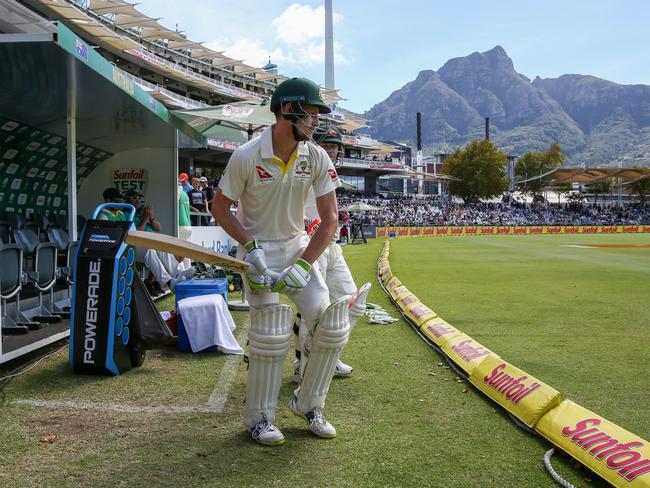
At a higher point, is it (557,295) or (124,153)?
(124,153)

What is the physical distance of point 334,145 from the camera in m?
5.23

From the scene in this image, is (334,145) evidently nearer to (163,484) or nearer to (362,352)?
(362,352)

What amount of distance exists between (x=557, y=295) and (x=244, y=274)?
8128 mm

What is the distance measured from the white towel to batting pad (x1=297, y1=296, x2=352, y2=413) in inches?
93.7

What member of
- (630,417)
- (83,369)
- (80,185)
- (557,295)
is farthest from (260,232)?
(80,185)

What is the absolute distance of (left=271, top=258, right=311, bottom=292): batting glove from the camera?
3.29m

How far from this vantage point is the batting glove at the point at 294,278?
329 cm

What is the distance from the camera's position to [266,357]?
341cm

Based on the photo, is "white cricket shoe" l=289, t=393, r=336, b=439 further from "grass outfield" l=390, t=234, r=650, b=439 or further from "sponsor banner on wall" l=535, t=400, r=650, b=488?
"grass outfield" l=390, t=234, r=650, b=439

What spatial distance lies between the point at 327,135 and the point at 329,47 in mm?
94009

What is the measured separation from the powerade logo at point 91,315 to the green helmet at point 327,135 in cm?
218

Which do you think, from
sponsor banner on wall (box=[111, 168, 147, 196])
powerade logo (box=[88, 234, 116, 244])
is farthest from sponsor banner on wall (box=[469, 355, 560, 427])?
sponsor banner on wall (box=[111, 168, 147, 196])

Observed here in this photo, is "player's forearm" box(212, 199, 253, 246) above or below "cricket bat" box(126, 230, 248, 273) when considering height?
above

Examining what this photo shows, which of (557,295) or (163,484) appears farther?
(557,295)
